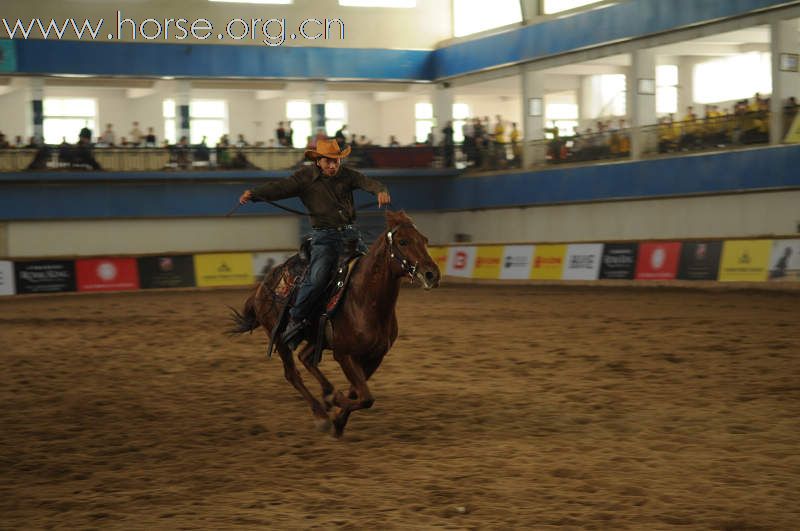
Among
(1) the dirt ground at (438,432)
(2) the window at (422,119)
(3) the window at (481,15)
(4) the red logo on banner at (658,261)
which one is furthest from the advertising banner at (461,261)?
(2) the window at (422,119)

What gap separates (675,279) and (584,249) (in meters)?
3.18

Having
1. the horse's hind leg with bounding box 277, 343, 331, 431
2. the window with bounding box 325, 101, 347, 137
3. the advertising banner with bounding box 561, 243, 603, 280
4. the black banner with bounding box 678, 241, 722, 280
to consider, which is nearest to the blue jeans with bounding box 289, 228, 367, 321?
the horse's hind leg with bounding box 277, 343, 331, 431

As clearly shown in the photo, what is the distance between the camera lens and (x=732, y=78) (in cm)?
3575

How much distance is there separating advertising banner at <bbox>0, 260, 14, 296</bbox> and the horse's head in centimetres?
2194

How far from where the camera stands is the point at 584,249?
26938mm

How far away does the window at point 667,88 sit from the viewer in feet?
122

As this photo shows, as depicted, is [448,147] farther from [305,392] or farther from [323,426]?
[323,426]

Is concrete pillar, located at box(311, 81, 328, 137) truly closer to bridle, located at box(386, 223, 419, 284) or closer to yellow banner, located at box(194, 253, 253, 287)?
yellow banner, located at box(194, 253, 253, 287)

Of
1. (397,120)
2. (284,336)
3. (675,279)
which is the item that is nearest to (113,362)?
(284,336)

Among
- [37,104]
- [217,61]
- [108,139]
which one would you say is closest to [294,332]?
[108,139]

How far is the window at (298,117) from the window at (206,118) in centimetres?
259

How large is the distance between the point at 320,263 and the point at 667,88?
29977mm

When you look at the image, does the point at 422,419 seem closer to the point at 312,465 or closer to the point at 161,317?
the point at 312,465

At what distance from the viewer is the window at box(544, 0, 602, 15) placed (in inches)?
1373
